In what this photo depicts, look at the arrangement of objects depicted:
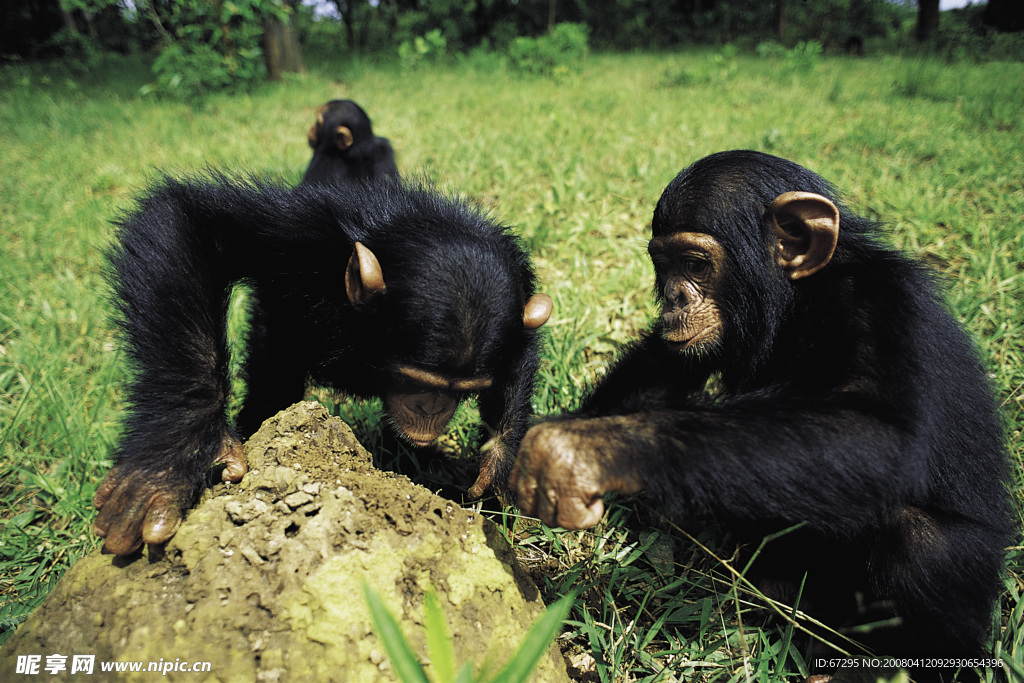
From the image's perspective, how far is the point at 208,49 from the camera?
1177 cm

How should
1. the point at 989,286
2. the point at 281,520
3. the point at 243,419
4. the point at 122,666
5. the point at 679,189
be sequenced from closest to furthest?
the point at 122,666
the point at 281,520
the point at 679,189
the point at 243,419
the point at 989,286

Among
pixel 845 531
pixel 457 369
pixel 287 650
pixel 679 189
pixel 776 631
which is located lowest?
pixel 776 631

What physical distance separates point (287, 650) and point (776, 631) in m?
2.18

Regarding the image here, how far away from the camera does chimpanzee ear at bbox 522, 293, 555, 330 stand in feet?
8.82

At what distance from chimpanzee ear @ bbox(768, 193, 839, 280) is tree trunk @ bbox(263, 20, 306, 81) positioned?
14658 mm

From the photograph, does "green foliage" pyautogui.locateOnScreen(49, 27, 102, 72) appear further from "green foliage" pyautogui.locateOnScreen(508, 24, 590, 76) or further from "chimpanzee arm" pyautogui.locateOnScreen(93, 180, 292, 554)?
"chimpanzee arm" pyautogui.locateOnScreen(93, 180, 292, 554)

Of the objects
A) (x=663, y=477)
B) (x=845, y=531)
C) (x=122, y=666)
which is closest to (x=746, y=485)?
(x=663, y=477)

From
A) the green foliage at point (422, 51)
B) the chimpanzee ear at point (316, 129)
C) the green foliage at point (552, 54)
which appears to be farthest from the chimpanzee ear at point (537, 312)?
the green foliage at point (422, 51)

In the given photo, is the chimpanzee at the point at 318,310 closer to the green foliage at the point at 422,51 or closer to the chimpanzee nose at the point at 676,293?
the chimpanzee nose at the point at 676,293

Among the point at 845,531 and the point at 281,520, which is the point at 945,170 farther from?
the point at 281,520

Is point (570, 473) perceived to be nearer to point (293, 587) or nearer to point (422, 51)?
point (293, 587)

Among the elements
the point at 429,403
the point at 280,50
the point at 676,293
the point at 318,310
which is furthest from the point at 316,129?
the point at 280,50

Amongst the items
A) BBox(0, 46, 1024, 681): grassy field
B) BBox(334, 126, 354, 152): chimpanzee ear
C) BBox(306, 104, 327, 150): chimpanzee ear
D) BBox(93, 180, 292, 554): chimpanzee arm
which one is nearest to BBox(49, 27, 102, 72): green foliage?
BBox(0, 46, 1024, 681): grassy field

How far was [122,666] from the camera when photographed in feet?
5.43
